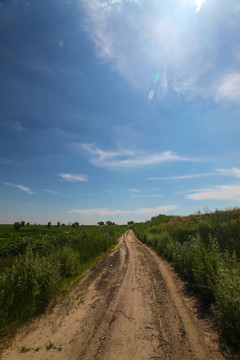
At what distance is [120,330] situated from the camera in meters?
3.71

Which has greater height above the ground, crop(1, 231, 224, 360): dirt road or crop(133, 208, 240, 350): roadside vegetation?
crop(133, 208, 240, 350): roadside vegetation

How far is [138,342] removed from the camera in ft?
10.9

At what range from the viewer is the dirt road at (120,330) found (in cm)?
306

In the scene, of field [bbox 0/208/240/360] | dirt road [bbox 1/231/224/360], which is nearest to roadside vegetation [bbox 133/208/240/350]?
field [bbox 0/208/240/360]

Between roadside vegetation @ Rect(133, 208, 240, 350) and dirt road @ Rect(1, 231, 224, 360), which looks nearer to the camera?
dirt road @ Rect(1, 231, 224, 360)

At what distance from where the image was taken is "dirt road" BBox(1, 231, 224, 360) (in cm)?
306

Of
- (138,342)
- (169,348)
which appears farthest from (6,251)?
(169,348)

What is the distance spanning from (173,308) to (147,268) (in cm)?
456

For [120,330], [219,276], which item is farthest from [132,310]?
[219,276]

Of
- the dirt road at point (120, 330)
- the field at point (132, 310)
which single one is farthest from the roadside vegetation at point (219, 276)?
the dirt road at point (120, 330)

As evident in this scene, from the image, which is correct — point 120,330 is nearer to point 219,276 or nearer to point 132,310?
point 132,310

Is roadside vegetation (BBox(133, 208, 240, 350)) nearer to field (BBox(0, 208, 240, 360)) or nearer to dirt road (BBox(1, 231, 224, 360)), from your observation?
field (BBox(0, 208, 240, 360))

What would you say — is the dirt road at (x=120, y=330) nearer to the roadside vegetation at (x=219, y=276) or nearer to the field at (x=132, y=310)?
the field at (x=132, y=310)

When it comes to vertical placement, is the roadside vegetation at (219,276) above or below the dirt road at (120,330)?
above
